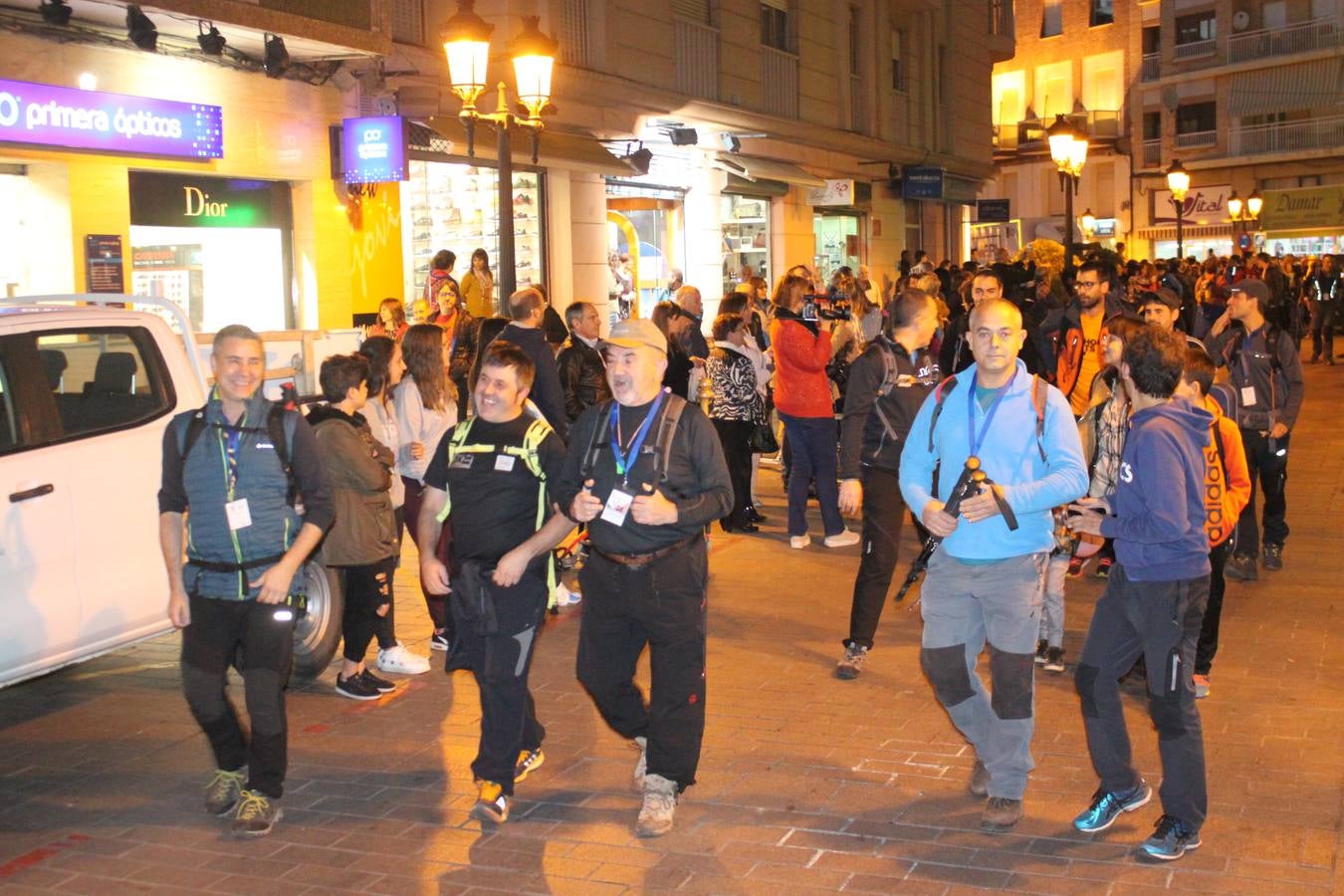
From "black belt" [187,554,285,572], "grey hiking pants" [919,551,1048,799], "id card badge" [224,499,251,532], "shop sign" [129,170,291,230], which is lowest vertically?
"grey hiking pants" [919,551,1048,799]

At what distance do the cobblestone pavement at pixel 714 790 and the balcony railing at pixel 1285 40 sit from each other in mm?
51353

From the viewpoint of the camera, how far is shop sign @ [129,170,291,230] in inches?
566

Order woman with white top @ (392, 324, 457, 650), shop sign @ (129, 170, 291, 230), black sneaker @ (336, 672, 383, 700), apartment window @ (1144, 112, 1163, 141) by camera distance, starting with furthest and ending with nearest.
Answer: apartment window @ (1144, 112, 1163, 141), shop sign @ (129, 170, 291, 230), woman with white top @ (392, 324, 457, 650), black sneaker @ (336, 672, 383, 700)

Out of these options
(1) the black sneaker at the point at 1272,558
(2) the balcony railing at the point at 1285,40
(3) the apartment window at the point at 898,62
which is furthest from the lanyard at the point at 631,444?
(2) the balcony railing at the point at 1285,40

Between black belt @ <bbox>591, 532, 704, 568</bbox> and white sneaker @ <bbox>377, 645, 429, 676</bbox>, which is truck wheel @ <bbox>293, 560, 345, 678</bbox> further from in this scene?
black belt @ <bbox>591, 532, 704, 568</bbox>

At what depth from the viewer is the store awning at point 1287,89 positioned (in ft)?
177

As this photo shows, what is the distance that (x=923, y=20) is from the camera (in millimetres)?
32656

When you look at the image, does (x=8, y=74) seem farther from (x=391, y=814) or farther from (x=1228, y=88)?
(x=1228, y=88)

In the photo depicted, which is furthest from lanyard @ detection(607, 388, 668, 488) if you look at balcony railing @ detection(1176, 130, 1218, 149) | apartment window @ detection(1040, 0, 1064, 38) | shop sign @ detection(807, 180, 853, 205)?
apartment window @ detection(1040, 0, 1064, 38)

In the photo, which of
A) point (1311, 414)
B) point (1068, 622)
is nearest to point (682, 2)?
point (1311, 414)

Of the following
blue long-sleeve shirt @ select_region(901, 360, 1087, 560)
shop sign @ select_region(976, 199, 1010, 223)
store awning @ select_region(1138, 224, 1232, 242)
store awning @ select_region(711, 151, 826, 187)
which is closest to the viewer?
blue long-sleeve shirt @ select_region(901, 360, 1087, 560)

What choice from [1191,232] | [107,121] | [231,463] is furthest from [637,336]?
[1191,232]

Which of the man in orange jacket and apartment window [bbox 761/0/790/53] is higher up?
apartment window [bbox 761/0/790/53]

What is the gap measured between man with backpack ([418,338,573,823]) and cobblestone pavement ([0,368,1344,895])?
0.33 m
